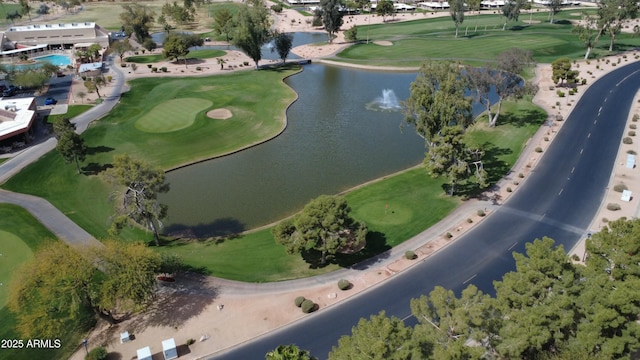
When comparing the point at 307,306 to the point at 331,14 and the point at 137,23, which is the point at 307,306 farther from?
the point at 137,23

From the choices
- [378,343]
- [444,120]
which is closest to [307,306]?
[378,343]

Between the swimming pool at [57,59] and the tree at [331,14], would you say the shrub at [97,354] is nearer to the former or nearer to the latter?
the swimming pool at [57,59]

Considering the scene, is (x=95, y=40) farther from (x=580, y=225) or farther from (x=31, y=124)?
(x=580, y=225)

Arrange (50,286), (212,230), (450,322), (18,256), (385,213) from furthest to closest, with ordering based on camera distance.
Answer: (385,213), (212,230), (18,256), (50,286), (450,322)

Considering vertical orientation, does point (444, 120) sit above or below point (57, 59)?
below

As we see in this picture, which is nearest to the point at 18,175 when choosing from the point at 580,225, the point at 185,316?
the point at 185,316

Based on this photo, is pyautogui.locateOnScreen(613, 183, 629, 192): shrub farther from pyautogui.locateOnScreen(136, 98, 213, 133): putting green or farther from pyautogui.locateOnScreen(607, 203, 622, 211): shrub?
pyautogui.locateOnScreen(136, 98, 213, 133): putting green
